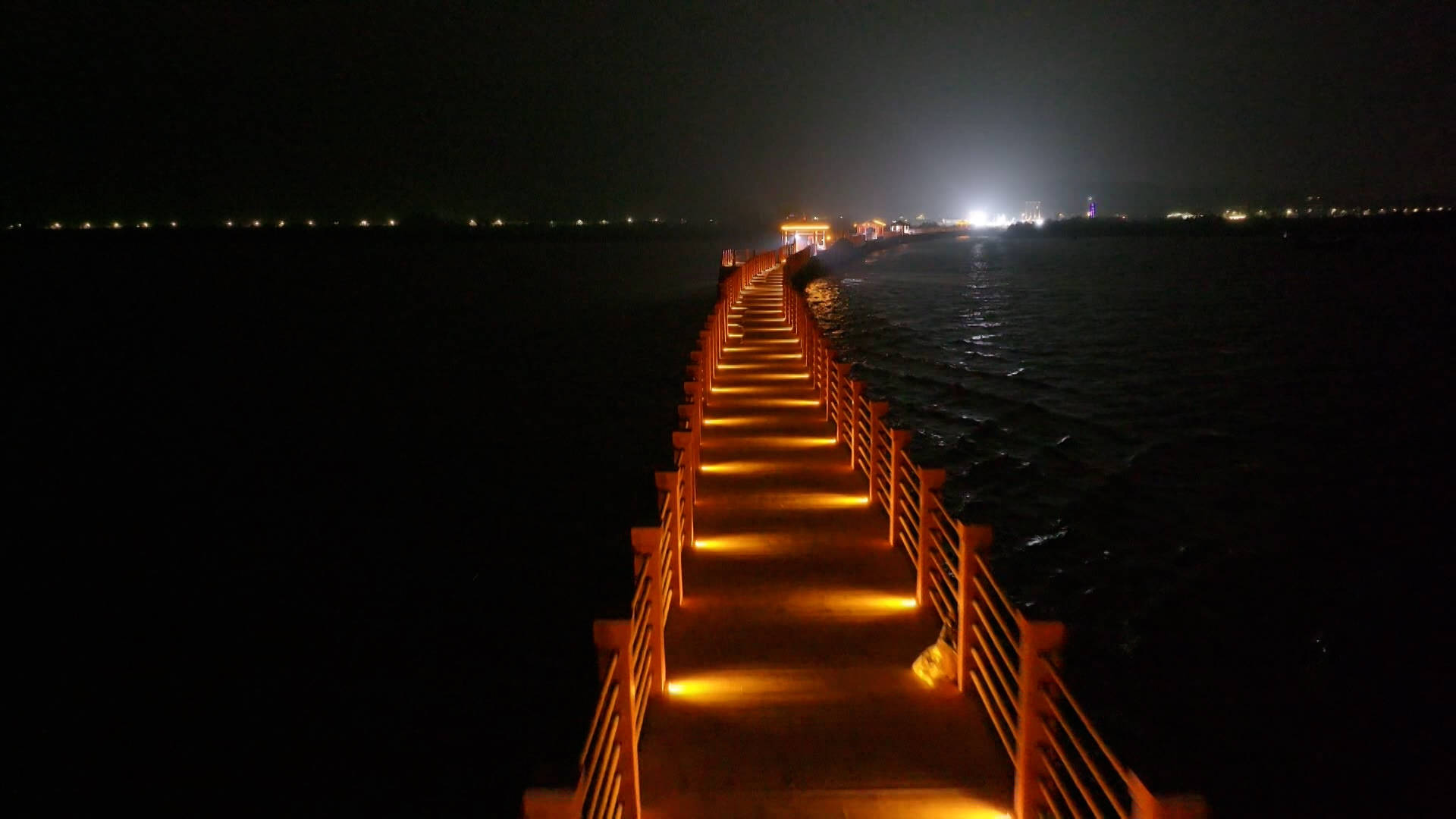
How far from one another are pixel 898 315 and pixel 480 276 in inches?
2283

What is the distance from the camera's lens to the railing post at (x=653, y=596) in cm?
500

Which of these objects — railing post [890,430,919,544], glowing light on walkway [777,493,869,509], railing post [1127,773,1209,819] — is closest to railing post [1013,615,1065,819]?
railing post [1127,773,1209,819]

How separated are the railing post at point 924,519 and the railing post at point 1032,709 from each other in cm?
218

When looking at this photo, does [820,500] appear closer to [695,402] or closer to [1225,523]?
[695,402]

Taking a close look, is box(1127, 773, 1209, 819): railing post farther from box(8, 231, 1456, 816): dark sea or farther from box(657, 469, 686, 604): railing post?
box(657, 469, 686, 604): railing post

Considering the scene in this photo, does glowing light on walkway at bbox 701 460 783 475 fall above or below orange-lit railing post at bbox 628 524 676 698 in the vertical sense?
below

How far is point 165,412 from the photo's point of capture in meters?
26.7

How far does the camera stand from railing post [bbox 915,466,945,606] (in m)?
6.01

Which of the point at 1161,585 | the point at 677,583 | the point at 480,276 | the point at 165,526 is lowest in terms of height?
the point at 480,276

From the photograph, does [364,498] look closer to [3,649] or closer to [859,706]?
[3,649]

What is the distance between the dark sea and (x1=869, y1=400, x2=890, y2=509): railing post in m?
3.21

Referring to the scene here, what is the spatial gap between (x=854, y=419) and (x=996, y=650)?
4061 mm

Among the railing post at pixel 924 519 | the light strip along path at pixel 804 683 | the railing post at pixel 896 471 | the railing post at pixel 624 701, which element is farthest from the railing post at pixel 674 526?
the railing post at pixel 624 701

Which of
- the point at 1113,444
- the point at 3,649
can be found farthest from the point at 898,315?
the point at 3,649
